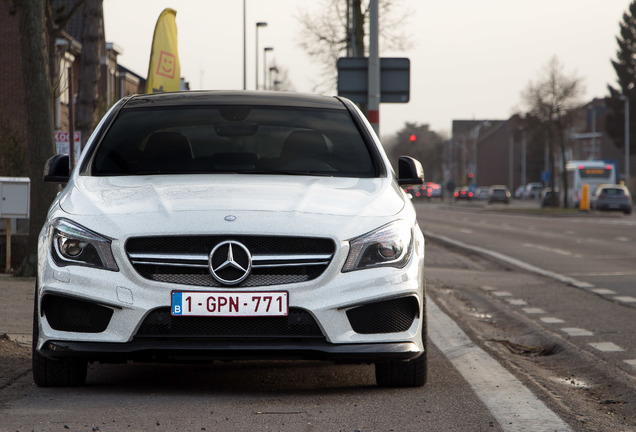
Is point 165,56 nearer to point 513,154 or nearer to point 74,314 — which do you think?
point 74,314

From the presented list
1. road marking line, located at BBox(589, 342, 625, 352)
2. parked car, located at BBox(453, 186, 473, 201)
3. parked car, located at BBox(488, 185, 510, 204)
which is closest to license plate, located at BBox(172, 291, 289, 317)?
road marking line, located at BBox(589, 342, 625, 352)

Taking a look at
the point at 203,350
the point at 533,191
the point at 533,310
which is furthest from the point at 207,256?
the point at 533,191

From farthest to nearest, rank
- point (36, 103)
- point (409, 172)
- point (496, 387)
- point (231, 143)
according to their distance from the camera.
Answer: point (36, 103) < point (409, 172) < point (231, 143) < point (496, 387)

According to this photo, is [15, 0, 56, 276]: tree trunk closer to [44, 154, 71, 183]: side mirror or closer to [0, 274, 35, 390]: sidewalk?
[0, 274, 35, 390]: sidewalk

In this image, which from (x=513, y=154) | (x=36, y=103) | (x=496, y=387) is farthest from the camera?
(x=513, y=154)

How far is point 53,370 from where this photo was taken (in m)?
5.70

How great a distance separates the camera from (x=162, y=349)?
5.33 m

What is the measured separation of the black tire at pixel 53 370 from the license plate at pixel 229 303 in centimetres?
72

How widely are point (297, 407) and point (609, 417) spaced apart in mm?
1529

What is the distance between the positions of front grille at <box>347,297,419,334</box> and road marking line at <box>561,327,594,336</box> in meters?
4.11

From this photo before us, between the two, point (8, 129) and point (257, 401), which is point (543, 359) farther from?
point (8, 129)

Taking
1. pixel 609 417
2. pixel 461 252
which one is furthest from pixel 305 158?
pixel 461 252

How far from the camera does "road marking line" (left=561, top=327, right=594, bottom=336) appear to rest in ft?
30.8

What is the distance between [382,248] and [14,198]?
36.1ft
